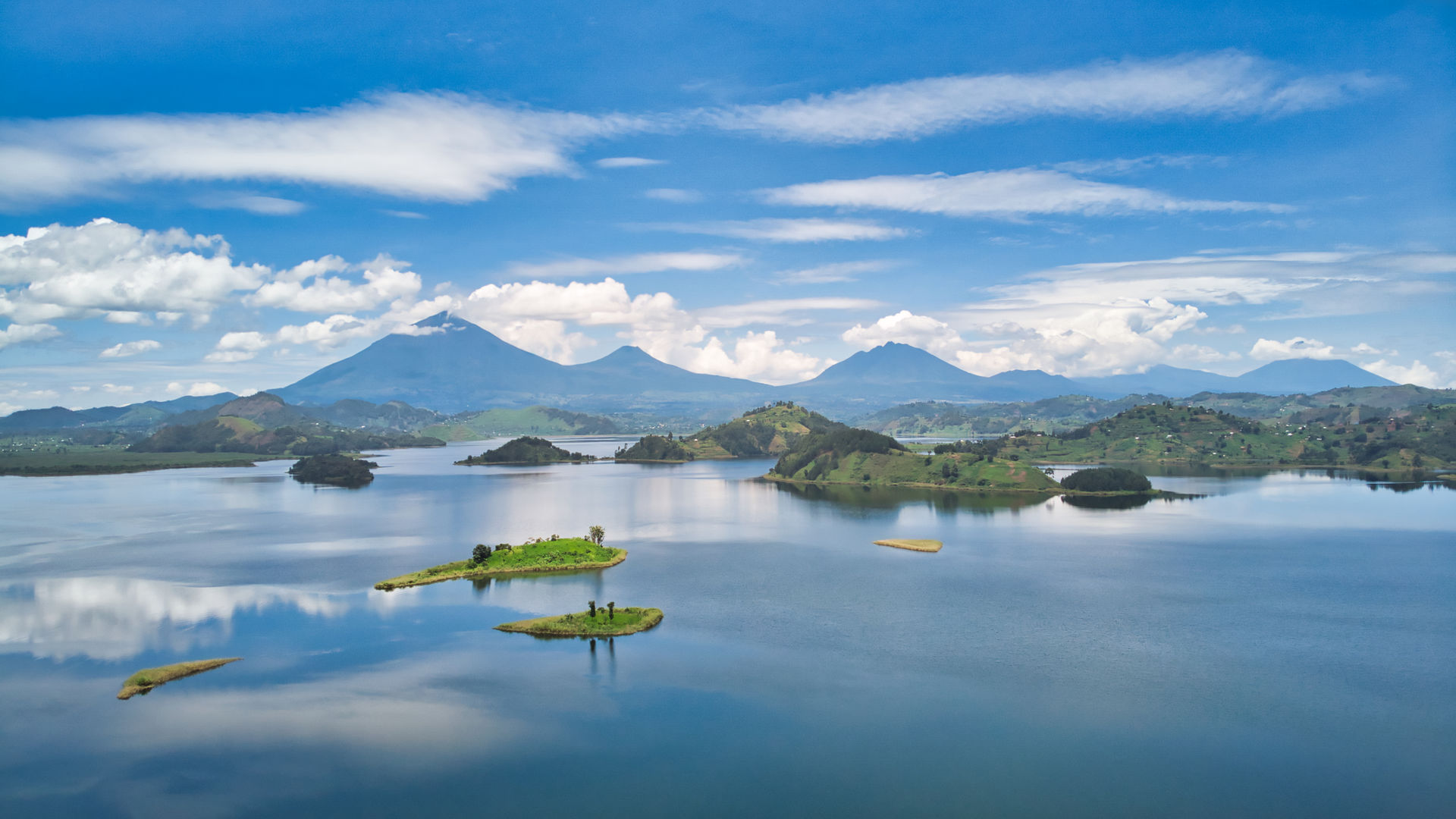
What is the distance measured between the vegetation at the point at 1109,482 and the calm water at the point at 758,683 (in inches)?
2077

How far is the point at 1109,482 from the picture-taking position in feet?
482

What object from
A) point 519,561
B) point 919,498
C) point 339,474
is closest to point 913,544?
point 519,561

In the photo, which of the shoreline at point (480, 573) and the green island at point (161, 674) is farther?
the shoreline at point (480, 573)

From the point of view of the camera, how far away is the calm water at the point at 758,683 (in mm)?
33219

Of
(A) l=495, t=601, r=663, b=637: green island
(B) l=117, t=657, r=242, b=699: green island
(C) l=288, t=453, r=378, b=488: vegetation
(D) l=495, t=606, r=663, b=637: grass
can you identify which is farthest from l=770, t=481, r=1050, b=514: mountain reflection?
(C) l=288, t=453, r=378, b=488: vegetation

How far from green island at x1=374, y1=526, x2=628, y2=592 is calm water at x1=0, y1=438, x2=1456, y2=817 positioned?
3264 mm

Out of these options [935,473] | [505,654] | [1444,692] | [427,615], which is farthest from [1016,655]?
[935,473]

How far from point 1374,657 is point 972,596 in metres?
24.9

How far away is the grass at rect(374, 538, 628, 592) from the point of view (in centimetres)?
7331

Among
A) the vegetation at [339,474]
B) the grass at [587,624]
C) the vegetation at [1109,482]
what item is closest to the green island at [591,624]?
the grass at [587,624]

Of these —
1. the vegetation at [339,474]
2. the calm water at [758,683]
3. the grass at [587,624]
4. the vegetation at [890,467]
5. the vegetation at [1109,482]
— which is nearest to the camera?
the calm water at [758,683]

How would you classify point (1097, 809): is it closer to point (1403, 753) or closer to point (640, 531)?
point (1403, 753)

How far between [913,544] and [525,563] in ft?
136

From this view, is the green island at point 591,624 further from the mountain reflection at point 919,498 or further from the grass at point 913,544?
the mountain reflection at point 919,498
